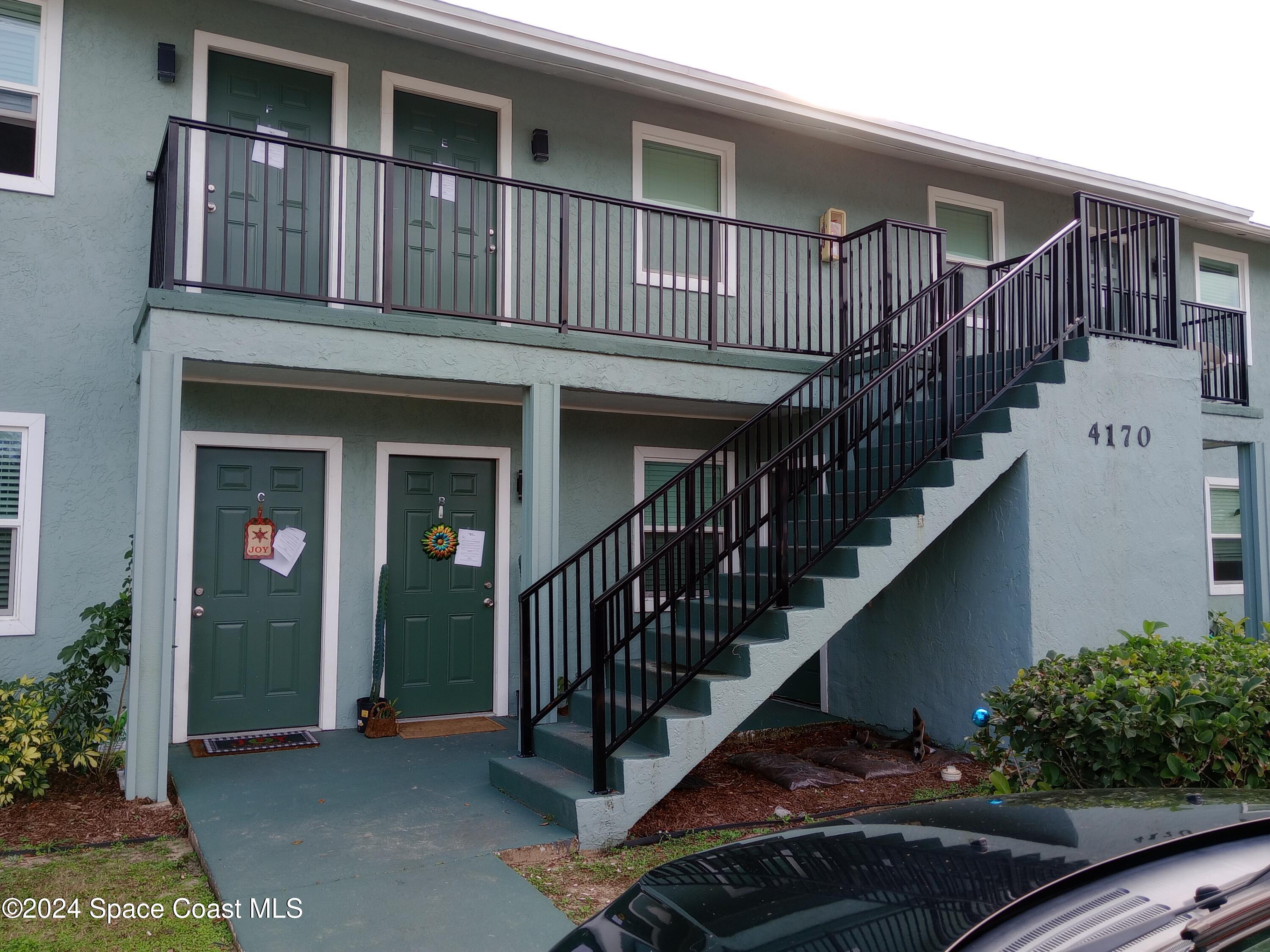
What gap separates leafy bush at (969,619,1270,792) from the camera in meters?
3.38

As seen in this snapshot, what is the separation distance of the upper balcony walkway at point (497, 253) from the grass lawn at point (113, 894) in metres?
3.14

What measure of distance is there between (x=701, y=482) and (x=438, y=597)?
93.8 inches

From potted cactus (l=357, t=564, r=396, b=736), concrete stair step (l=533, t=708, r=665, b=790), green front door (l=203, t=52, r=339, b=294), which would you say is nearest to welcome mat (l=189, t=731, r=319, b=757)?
potted cactus (l=357, t=564, r=396, b=736)

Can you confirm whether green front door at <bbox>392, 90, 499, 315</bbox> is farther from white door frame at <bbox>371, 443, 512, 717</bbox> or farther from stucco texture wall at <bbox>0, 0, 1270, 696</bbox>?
white door frame at <bbox>371, 443, 512, 717</bbox>

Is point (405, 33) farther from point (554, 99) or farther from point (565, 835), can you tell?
point (565, 835)

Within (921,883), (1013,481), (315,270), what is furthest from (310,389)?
(921,883)

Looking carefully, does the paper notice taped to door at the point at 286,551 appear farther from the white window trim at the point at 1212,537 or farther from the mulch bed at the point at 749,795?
the white window trim at the point at 1212,537

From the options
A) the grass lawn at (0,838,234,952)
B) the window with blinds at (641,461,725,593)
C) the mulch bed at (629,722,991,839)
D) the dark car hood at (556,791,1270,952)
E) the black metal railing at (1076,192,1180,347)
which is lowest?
the grass lawn at (0,838,234,952)

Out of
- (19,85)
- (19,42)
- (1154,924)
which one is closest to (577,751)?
(1154,924)

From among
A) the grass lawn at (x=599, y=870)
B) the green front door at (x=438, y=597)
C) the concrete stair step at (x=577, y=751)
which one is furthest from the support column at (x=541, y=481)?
the grass lawn at (x=599, y=870)

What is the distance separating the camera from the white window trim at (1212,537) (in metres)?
11.3

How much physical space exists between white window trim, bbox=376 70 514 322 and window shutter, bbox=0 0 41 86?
2.32m

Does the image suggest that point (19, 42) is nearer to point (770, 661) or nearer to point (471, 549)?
point (471, 549)

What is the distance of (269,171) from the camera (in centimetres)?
682
